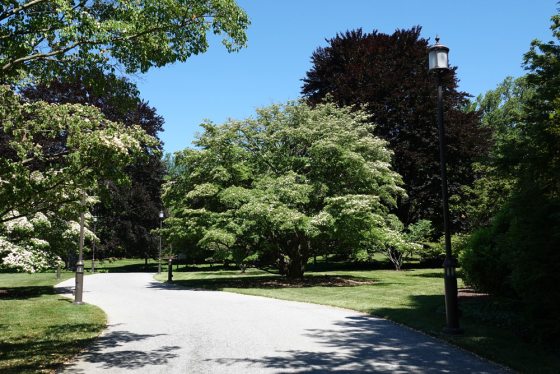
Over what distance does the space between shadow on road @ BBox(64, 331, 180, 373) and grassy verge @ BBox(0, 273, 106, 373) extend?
0.99 feet

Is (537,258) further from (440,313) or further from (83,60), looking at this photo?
(83,60)

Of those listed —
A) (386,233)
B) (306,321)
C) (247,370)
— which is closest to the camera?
(247,370)

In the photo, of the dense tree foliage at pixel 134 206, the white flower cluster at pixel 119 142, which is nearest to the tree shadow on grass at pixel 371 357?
the white flower cluster at pixel 119 142

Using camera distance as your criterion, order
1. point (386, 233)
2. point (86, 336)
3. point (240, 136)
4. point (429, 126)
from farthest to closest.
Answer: point (429, 126) → point (240, 136) → point (386, 233) → point (86, 336)

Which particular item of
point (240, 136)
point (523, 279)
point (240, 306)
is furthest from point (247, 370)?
point (240, 136)

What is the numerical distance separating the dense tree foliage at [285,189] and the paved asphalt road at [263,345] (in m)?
7.17

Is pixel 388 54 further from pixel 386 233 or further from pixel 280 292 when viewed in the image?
pixel 280 292

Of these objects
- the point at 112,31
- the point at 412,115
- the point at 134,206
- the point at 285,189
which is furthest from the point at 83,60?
Answer: the point at 134,206

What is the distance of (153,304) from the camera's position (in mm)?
15750

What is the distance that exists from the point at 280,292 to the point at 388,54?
2322cm

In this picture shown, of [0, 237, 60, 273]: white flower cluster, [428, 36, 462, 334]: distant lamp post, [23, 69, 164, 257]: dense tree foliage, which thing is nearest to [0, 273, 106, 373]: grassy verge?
[0, 237, 60, 273]: white flower cluster

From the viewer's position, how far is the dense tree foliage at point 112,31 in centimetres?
709

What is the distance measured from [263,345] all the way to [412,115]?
28025 millimetres

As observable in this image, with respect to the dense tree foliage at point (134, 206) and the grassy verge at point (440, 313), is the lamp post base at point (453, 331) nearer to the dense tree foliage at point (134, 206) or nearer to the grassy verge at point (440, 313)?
the grassy verge at point (440, 313)
